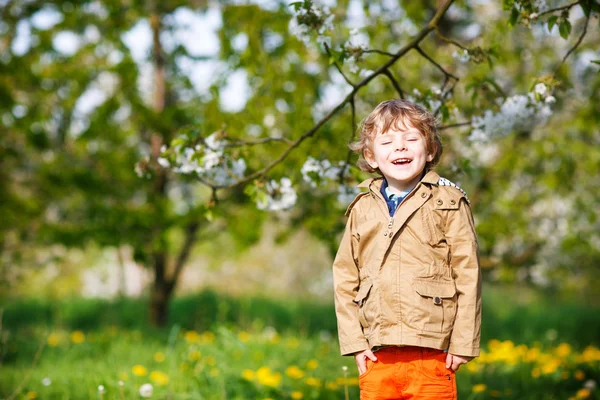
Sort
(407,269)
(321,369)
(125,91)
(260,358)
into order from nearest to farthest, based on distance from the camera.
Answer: (407,269)
(321,369)
(260,358)
(125,91)

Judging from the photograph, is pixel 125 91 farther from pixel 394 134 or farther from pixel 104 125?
pixel 394 134

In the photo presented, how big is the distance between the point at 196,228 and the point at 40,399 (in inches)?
110

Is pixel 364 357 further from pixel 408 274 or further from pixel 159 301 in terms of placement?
pixel 159 301

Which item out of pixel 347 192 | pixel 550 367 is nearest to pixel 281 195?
pixel 347 192

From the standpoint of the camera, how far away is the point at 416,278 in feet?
6.11

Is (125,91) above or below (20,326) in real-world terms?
above

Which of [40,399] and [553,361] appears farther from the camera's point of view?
[553,361]

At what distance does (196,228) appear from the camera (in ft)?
18.8

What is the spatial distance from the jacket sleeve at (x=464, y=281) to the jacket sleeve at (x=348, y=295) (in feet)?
0.99

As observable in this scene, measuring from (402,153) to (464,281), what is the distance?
45cm

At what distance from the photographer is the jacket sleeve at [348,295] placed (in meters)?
1.96

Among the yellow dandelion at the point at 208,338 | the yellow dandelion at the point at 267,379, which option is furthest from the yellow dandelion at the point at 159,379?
the yellow dandelion at the point at 208,338

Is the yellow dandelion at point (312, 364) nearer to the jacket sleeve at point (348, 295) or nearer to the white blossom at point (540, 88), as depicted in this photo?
the jacket sleeve at point (348, 295)

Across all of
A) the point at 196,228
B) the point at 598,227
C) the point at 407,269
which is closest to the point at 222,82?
the point at 196,228
